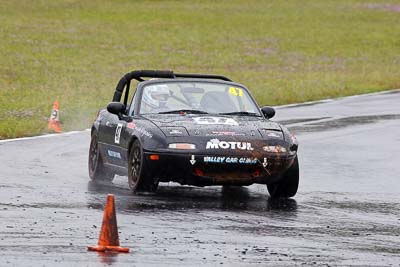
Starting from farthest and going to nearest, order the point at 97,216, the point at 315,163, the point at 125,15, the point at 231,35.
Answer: the point at 125,15 → the point at 231,35 → the point at 315,163 → the point at 97,216

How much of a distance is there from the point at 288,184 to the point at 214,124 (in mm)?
1012

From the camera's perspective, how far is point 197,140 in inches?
521

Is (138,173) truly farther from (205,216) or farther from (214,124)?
(205,216)

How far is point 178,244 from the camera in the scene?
32.9 ft

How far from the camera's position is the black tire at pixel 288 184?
44.7 feet

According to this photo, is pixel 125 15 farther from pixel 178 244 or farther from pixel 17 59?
pixel 178 244

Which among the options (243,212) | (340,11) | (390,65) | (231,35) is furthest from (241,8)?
(243,212)

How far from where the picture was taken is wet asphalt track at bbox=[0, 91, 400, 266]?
31.1 ft

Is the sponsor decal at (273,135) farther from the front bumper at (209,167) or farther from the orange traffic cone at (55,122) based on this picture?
the orange traffic cone at (55,122)

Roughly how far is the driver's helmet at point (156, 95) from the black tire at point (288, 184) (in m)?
1.76

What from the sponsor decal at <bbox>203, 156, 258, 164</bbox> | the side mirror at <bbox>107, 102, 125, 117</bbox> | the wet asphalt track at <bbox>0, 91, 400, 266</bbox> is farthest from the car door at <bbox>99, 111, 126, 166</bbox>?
the sponsor decal at <bbox>203, 156, 258, 164</bbox>

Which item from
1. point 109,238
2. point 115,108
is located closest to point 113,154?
point 115,108

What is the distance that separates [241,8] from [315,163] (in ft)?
210

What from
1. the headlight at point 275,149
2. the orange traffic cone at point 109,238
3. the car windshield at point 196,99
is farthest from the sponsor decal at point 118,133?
the orange traffic cone at point 109,238
